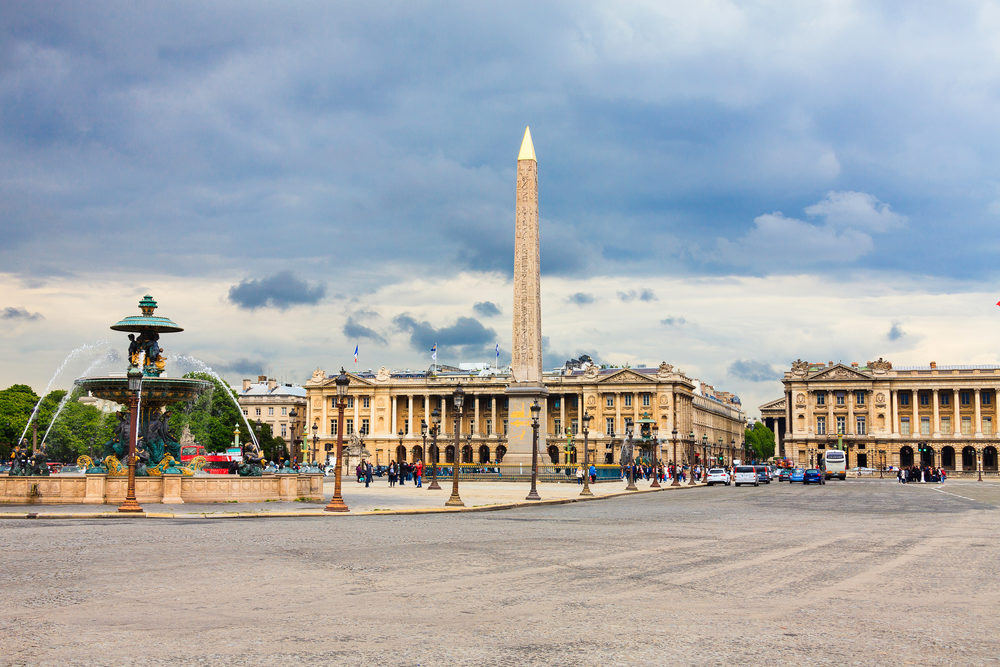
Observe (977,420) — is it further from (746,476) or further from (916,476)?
(746,476)

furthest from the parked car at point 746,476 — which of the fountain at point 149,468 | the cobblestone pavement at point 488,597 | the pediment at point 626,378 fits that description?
the pediment at point 626,378

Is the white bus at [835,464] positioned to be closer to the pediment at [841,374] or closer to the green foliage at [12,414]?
the pediment at [841,374]

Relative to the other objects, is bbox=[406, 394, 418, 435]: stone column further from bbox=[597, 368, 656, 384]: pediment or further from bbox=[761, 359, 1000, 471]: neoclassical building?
bbox=[761, 359, 1000, 471]: neoclassical building

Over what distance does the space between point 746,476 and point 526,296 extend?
2568cm

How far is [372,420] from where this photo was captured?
15862 centimetres

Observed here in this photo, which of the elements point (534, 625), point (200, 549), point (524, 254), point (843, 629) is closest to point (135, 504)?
point (200, 549)

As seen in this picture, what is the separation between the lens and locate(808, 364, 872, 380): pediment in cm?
14575

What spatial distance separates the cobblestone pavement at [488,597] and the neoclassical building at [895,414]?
129679mm

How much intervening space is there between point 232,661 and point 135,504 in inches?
794

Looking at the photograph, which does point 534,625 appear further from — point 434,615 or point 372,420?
point 372,420

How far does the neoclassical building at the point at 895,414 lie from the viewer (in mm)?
140500

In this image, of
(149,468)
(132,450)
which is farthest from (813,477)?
(132,450)

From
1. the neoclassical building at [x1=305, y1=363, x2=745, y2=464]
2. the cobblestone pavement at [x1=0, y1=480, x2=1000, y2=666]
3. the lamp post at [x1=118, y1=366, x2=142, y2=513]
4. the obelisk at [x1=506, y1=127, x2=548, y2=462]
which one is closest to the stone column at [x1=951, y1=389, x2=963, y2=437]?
the neoclassical building at [x1=305, y1=363, x2=745, y2=464]

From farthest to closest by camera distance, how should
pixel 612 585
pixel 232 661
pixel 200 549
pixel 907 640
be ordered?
pixel 200 549, pixel 612 585, pixel 907 640, pixel 232 661
